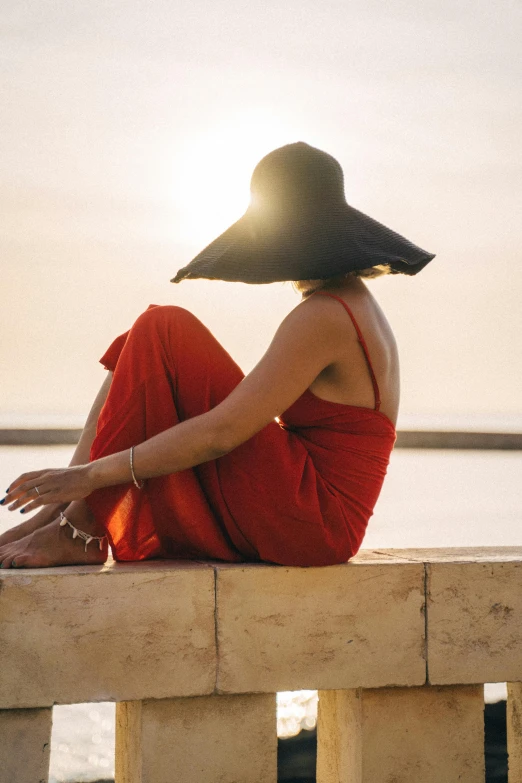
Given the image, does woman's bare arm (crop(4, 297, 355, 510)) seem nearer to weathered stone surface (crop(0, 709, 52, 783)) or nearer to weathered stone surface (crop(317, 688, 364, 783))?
weathered stone surface (crop(0, 709, 52, 783))

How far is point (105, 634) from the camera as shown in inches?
103

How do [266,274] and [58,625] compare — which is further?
[266,274]

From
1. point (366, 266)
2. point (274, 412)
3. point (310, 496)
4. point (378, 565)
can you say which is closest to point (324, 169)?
point (366, 266)

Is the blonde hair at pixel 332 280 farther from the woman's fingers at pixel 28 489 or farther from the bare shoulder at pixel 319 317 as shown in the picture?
the woman's fingers at pixel 28 489

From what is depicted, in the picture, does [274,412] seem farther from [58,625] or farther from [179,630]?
[58,625]

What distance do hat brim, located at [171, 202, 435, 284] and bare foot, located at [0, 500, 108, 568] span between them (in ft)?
2.64

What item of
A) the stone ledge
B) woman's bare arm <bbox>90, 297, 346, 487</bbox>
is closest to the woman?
woman's bare arm <bbox>90, 297, 346, 487</bbox>

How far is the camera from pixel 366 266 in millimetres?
2842

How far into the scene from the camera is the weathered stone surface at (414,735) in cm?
286

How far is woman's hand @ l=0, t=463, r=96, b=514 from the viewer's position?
2689mm

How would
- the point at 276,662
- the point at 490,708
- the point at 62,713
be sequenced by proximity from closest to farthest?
the point at 276,662
the point at 490,708
the point at 62,713

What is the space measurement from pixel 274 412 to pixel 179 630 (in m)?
0.67

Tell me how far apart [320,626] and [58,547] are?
0.81 metres

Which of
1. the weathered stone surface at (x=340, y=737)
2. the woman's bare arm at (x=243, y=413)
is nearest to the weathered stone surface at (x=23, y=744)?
the woman's bare arm at (x=243, y=413)
